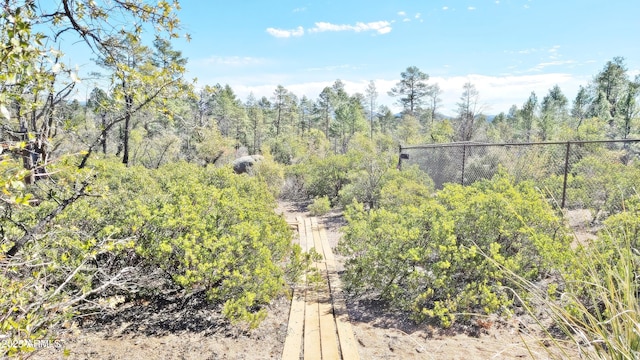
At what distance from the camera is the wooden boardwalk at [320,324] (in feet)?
11.1

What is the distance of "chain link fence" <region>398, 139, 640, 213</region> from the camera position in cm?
689

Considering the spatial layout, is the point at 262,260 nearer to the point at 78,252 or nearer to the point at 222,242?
the point at 222,242

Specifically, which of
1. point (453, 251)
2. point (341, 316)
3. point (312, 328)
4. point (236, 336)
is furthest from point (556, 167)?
point (236, 336)

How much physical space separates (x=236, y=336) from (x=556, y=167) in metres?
10.4

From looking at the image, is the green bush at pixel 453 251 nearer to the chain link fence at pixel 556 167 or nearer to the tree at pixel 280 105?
Result: the chain link fence at pixel 556 167

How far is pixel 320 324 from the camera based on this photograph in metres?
3.87

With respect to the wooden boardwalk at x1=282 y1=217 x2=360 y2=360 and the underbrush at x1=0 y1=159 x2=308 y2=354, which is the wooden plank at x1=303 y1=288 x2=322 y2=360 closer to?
the wooden boardwalk at x1=282 y1=217 x2=360 y2=360

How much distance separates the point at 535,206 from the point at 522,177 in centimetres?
638

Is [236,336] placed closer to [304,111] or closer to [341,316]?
[341,316]

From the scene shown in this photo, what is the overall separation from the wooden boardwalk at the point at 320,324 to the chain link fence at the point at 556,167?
2.29 m

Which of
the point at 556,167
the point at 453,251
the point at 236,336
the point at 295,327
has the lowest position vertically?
the point at 236,336

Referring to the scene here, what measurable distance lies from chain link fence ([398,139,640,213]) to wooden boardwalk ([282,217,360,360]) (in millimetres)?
2286

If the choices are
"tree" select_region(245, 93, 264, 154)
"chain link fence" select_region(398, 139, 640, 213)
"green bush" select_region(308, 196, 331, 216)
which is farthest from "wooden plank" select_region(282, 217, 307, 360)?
"tree" select_region(245, 93, 264, 154)

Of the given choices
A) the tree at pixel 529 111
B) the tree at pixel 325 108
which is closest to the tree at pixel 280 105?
the tree at pixel 325 108
